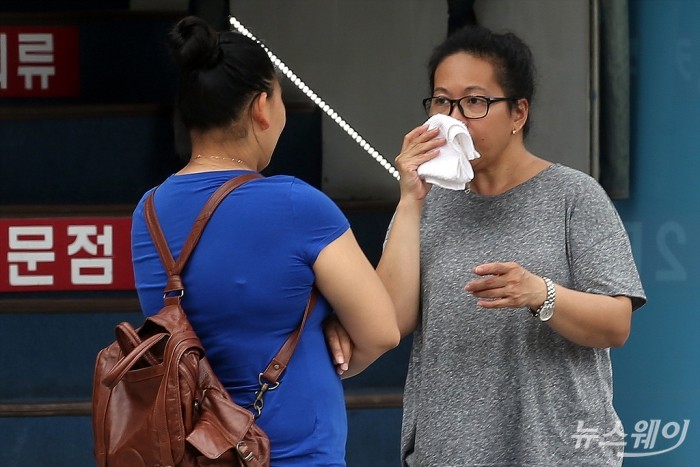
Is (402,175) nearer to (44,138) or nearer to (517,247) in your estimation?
(517,247)

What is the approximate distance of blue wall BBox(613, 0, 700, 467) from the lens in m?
4.00

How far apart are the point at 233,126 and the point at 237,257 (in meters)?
0.24

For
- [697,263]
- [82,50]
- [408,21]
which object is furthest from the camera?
[82,50]

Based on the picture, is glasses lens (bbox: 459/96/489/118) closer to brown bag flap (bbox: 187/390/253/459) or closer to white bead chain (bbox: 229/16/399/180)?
brown bag flap (bbox: 187/390/253/459)

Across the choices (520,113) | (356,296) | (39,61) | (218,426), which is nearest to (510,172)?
(520,113)

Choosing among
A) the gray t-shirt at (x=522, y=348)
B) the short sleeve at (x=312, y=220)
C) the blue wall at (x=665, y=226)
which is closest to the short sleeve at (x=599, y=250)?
the gray t-shirt at (x=522, y=348)

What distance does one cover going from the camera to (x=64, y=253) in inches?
171

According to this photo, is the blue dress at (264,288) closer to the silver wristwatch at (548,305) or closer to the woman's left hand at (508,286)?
the woman's left hand at (508,286)

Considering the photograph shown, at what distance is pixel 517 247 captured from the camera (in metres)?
2.14

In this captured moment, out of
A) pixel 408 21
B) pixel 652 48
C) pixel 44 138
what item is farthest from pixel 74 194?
pixel 652 48

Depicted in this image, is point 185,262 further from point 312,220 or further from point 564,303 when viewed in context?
point 564,303

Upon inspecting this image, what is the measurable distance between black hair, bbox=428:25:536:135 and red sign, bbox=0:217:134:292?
234cm

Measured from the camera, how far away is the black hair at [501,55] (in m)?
2.18

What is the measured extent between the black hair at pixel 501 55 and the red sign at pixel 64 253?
2.34 metres
